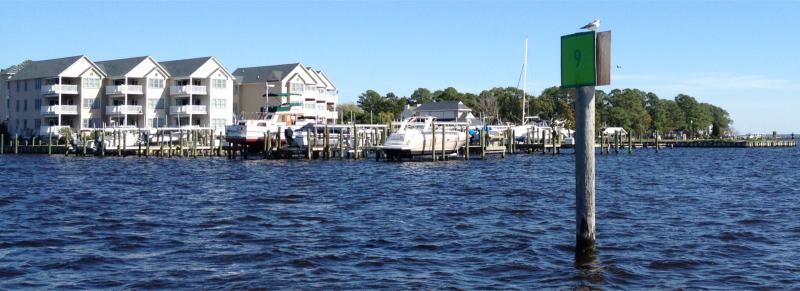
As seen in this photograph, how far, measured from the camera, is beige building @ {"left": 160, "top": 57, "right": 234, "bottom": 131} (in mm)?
85938

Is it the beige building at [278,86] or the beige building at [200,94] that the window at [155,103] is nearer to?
the beige building at [200,94]

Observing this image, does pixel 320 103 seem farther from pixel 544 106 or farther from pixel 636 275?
pixel 636 275

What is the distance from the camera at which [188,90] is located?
279 ft

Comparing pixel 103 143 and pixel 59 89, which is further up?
pixel 59 89

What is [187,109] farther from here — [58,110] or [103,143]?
[103,143]

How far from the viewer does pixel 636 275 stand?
13.7 m

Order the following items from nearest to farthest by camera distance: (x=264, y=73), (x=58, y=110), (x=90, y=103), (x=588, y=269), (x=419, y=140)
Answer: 1. (x=588, y=269)
2. (x=419, y=140)
3. (x=58, y=110)
4. (x=90, y=103)
5. (x=264, y=73)

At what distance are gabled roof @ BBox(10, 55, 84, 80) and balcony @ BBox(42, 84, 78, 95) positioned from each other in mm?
1242

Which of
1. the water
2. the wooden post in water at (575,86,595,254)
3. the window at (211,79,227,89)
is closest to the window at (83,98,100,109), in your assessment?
the window at (211,79,227,89)

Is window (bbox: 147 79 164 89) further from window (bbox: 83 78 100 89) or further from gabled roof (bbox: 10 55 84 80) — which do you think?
gabled roof (bbox: 10 55 84 80)

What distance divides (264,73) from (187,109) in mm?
12025

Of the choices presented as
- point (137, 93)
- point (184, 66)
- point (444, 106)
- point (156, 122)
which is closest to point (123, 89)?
point (137, 93)

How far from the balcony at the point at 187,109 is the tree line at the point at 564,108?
28.9 meters

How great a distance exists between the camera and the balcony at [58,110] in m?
82.0
